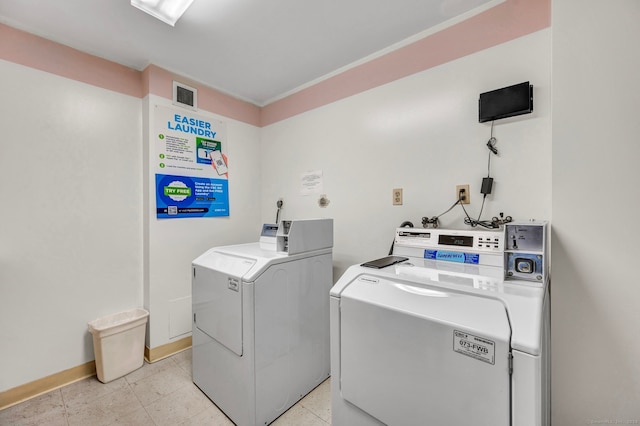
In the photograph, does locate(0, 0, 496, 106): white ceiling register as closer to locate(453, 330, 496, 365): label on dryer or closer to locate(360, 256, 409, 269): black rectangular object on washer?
locate(360, 256, 409, 269): black rectangular object on washer

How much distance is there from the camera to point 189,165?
2.46m

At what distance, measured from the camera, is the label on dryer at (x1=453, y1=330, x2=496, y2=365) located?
802mm

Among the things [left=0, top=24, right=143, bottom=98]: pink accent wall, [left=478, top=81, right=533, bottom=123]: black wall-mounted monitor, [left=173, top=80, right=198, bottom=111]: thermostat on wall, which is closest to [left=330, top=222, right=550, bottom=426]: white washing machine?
[left=478, top=81, right=533, bottom=123]: black wall-mounted monitor

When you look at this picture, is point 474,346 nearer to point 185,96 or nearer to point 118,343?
point 118,343

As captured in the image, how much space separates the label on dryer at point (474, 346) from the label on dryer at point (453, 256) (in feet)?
1.92

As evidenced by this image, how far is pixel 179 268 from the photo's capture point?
241cm

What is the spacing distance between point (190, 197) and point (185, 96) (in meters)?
0.92

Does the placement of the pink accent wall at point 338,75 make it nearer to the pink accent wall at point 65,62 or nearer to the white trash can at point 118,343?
the pink accent wall at point 65,62

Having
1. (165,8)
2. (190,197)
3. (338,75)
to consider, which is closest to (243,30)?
(165,8)

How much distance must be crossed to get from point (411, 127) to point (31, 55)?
268 cm

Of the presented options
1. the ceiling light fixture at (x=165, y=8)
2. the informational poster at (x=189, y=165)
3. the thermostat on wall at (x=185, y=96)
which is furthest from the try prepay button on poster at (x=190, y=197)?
the ceiling light fixture at (x=165, y=8)

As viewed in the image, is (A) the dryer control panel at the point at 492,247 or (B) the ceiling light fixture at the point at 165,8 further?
(B) the ceiling light fixture at the point at 165,8

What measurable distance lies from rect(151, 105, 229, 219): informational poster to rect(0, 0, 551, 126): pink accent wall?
0.64 feet

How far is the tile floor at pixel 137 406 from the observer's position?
1.64 meters
